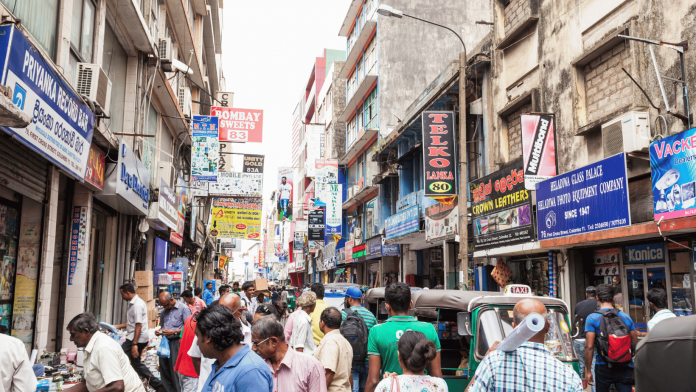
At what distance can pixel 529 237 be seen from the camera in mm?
13828

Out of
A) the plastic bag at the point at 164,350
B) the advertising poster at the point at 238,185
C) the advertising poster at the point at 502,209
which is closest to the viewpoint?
the plastic bag at the point at 164,350

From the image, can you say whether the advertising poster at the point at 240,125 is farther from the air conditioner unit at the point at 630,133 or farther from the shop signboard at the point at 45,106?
the air conditioner unit at the point at 630,133

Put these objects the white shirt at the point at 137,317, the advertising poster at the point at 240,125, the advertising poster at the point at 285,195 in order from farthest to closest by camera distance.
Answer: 1. the advertising poster at the point at 285,195
2. the advertising poster at the point at 240,125
3. the white shirt at the point at 137,317

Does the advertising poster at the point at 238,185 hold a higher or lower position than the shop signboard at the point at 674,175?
higher

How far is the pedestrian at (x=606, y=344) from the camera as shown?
22.2 ft

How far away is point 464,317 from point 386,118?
979 inches

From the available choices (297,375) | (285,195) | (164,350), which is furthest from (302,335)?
(285,195)

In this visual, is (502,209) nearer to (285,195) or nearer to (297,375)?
(297,375)

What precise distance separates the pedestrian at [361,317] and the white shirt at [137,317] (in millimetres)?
3705

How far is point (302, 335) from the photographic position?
6715 millimetres

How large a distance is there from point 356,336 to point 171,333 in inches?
149

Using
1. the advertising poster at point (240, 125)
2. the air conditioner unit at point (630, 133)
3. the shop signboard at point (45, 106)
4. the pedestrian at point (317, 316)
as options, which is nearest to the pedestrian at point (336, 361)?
the pedestrian at point (317, 316)

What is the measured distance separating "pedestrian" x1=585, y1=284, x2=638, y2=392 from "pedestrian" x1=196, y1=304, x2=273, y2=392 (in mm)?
5073

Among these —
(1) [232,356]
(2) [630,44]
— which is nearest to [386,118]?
(2) [630,44]
